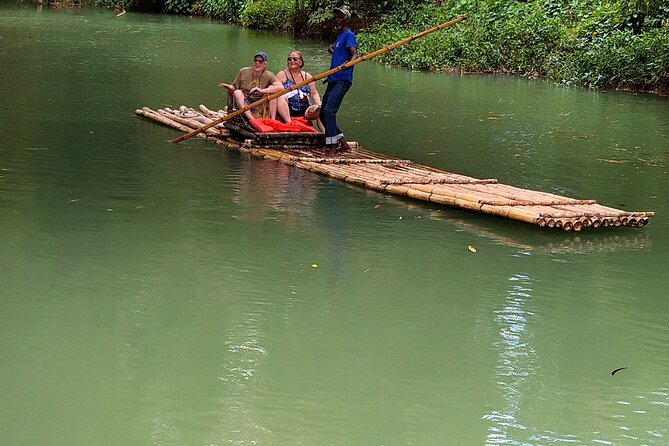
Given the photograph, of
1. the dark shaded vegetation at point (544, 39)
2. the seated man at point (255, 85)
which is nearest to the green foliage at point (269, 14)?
the dark shaded vegetation at point (544, 39)

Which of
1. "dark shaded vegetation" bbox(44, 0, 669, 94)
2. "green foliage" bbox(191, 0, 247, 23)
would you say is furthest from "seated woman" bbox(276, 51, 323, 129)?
"green foliage" bbox(191, 0, 247, 23)

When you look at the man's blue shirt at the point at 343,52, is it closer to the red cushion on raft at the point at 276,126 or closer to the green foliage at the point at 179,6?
the red cushion on raft at the point at 276,126

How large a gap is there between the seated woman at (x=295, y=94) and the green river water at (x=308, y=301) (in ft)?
2.20

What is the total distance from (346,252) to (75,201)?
6.36ft

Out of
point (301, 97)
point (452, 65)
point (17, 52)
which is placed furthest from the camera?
point (452, 65)

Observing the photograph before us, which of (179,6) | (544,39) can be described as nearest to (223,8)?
(179,6)

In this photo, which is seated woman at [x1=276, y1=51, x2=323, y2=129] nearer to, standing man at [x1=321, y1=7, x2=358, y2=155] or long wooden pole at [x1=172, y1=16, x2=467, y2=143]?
long wooden pole at [x1=172, y1=16, x2=467, y2=143]

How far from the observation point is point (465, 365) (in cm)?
444

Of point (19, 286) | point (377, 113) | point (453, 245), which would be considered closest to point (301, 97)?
point (377, 113)

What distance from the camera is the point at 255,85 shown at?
942 cm

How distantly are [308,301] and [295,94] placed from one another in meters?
4.55

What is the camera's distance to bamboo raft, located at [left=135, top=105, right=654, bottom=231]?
6609mm

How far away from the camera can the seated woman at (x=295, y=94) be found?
924 cm

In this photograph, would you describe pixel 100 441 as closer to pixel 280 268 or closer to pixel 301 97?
pixel 280 268
